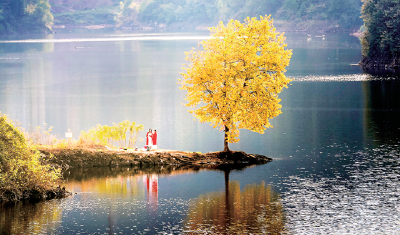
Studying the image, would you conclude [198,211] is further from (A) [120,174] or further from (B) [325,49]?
(B) [325,49]

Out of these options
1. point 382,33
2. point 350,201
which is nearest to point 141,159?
point 350,201

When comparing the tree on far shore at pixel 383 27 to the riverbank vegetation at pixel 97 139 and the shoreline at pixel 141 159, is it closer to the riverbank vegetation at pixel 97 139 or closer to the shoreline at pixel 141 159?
the shoreline at pixel 141 159

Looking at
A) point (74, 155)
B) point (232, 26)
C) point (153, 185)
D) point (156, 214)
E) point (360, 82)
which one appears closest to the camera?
point (156, 214)

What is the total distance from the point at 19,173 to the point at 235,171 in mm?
18890

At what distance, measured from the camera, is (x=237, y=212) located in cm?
3553

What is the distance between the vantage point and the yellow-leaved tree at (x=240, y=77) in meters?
48.8

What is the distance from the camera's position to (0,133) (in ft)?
120

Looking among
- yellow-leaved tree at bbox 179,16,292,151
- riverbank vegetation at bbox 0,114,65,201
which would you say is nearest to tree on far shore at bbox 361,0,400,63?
yellow-leaved tree at bbox 179,16,292,151

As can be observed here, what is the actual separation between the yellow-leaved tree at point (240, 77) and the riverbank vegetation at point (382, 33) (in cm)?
7386

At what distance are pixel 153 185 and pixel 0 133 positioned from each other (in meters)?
12.4

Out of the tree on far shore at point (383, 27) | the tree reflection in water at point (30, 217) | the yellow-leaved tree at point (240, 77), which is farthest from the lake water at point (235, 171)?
the tree on far shore at point (383, 27)

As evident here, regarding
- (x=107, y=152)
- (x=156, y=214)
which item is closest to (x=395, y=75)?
→ (x=107, y=152)

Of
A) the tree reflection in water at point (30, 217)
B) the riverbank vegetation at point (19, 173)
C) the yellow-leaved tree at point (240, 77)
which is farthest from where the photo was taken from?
the yellow-leaved tree at point (240, 77)

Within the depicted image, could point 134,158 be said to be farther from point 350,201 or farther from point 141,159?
point 350,201
